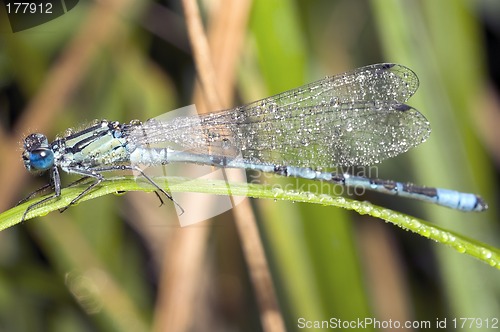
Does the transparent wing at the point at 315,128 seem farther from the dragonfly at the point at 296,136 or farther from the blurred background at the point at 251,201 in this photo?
the blurred background at the point at 251,201

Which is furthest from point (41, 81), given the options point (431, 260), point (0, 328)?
point (431, 260)

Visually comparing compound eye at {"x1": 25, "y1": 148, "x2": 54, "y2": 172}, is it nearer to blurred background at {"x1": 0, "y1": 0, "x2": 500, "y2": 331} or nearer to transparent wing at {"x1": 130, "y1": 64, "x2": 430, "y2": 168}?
blurred background at {"x1": 0, "y1": 0, "x2": 500, "y2": 331}

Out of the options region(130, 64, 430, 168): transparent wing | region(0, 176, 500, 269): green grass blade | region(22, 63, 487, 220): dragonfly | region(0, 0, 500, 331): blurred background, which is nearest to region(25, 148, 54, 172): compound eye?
region(22, 63, 487, 220): dragonfly

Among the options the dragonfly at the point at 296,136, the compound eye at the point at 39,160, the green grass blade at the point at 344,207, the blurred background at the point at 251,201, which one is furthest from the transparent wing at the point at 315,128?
the green grass blade at the point at 344,207

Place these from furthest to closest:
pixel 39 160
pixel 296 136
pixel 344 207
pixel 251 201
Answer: pixel 251 201 → pixel 296 136 → pixel 39 160 → pixel 344 207

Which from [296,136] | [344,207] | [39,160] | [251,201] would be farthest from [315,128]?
[39,160]

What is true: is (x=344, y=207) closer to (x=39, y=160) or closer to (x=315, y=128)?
(x=315, y=128)
